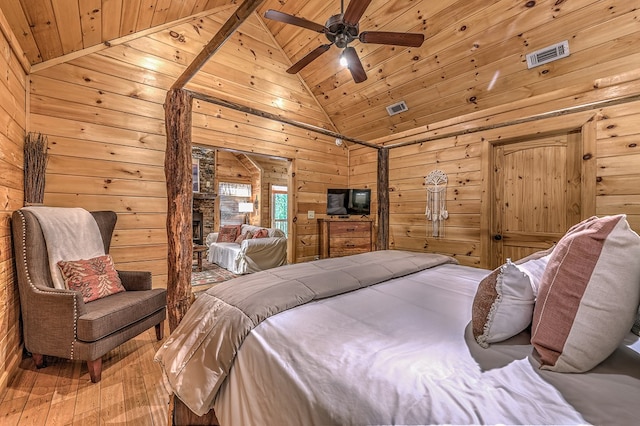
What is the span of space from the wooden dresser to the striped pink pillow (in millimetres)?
3374

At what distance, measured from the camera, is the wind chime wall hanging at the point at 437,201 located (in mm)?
3809

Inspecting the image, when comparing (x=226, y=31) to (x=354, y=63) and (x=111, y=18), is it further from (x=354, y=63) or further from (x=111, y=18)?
(x=111, y=18)

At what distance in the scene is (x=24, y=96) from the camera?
248cm

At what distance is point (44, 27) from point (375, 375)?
3.33m

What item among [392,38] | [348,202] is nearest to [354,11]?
[392,38]

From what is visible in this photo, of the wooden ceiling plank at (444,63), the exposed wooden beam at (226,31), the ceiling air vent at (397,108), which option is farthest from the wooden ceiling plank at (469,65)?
the exposed wooden beam at (226,31)

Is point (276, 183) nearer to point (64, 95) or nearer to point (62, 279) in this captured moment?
point (64, 95)

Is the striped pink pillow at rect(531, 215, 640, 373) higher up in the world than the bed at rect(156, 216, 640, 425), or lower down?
higher up

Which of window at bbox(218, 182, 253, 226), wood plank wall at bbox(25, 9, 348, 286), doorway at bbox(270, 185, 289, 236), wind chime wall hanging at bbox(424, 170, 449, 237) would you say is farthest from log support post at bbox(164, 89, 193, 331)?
window at bbox(218, 182, 253, 226)

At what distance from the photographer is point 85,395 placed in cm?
179

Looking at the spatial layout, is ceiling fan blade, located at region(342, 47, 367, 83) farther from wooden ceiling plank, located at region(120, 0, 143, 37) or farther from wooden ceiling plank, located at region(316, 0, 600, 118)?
wooden ceiling plank, located at region(120, 0, 143, 37)

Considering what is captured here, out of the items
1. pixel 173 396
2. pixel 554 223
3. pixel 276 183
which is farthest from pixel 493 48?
pixel 276 183

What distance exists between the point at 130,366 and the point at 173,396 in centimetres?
101

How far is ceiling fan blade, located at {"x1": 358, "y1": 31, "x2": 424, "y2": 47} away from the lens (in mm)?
2148
